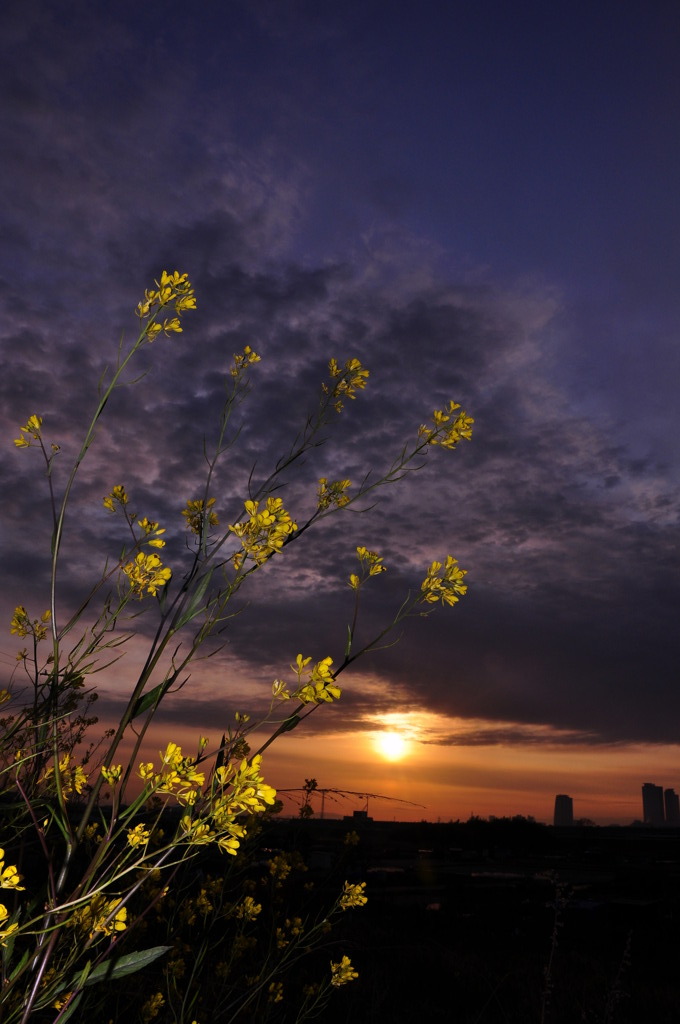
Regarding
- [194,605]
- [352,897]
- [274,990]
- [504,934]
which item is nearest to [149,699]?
[194,605]

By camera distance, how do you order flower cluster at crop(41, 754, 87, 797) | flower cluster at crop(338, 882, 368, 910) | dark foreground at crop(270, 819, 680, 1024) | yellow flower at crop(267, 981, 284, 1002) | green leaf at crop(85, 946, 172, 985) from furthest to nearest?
dark foreground at crop(270, 819, 680, 1024)
yellow flower at crop(267, 981, 284, 1002)
flower cluster at crop(338, 882, 368, 910)
flower cluster at crop(41, 754, 87, 797)
green leaf at crop(85, 946, 172, 985)

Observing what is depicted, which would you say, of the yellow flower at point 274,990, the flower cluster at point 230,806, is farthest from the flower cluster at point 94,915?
the yellow flower at point 274,990

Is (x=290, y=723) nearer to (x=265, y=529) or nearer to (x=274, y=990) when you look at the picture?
(x=265, y=529)

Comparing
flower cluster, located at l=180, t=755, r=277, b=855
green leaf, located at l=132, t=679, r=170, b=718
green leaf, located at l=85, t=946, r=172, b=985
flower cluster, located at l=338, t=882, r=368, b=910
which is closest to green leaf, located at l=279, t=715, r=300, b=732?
flower cluster, located at l=180, t=755, r=277, b=855

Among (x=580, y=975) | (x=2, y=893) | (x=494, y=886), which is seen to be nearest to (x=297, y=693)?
(x=2, y=893)

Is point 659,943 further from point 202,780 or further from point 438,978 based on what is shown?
point 202,780

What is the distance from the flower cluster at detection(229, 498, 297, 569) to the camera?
159cm

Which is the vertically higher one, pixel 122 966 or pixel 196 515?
pixel 196 515

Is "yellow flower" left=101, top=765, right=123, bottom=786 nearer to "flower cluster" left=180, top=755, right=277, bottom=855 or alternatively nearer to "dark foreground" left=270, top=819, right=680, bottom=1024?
"flower cluster" left=180, top=755, right=277, bottom=855

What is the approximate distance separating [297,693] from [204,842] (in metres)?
0.36

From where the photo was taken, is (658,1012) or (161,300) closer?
(161,300)

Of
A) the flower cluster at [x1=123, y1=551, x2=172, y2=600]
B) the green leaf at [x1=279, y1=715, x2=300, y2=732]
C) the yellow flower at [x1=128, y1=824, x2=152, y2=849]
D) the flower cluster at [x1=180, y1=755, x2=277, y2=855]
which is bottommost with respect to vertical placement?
the yellow flower at [x1=128, y1=824, x2=152, y2=849]

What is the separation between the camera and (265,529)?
161 cm

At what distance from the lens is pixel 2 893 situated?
13.3 ft
